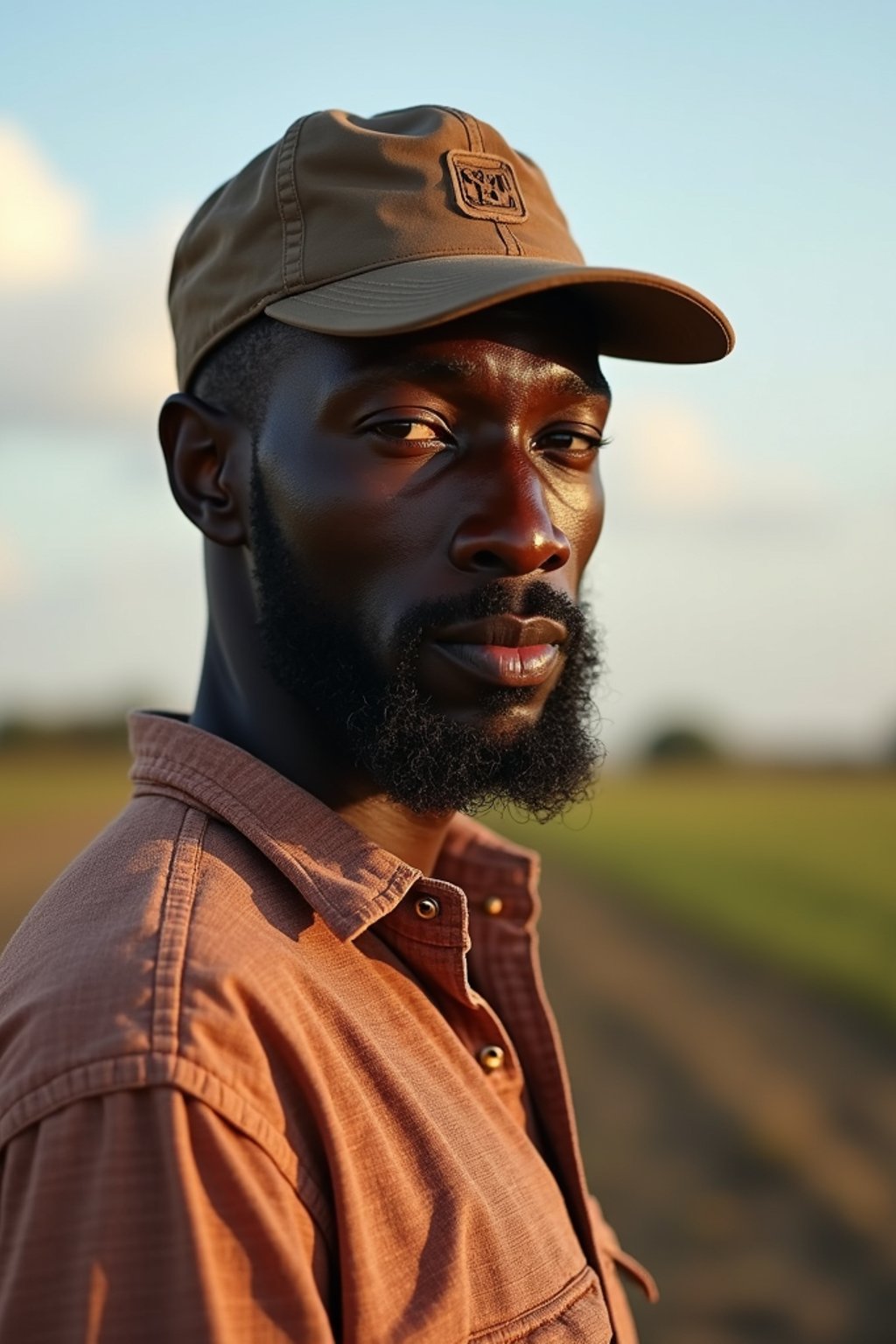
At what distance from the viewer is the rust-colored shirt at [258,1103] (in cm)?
184

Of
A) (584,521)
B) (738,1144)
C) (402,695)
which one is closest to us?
(402,695)

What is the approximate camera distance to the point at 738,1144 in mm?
10125

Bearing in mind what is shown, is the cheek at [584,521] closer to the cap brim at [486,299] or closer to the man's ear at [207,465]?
the cap brim at [486,299]

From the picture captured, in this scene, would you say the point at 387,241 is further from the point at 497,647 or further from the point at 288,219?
the point at 497,647

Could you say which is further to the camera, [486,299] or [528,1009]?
[528,1009]

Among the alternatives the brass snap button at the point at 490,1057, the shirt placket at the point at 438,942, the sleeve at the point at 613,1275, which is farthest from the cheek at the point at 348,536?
the sleeve at the point at 613,1275

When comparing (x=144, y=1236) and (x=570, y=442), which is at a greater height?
(x=570, y=442)

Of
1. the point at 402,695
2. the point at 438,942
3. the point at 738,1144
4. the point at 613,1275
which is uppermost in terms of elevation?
the point at 402,695

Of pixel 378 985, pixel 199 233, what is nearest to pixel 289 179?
pixel 199 233

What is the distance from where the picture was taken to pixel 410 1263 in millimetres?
2100

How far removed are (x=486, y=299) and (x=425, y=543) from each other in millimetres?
422

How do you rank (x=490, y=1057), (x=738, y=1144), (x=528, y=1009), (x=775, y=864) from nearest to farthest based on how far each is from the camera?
(x=490, y=1057) → (x=528, y=1009) → (x=738, y=1144) → (x=775, y=864)

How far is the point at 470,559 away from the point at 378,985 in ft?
2.40

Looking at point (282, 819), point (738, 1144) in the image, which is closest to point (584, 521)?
point (282, 819)
